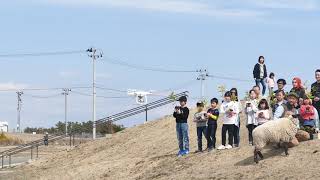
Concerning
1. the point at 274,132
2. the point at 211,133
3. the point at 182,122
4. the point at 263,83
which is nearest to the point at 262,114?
the point at 274,132

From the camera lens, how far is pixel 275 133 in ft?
53.4

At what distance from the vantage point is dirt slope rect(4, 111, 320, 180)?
53.2 feet

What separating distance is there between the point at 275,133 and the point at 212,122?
142 inches

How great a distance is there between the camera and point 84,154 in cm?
2998

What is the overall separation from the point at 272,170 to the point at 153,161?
6.09 metres

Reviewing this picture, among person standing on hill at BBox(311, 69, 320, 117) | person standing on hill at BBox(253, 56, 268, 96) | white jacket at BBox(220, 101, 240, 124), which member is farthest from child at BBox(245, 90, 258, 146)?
person standing on hill at BBox(253, 56, 268, 96)

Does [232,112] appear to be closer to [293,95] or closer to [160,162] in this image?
[293,95]

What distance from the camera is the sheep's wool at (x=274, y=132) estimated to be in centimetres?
1631

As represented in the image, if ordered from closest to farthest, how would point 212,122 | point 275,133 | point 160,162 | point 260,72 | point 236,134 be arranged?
1. point 275,133
2. point 236,134
3. point 212,122
4. point 160,162
5. point 260,72

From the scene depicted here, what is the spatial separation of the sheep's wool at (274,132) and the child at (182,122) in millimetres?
3989

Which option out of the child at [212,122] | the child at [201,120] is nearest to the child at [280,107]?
the child at [212,122]

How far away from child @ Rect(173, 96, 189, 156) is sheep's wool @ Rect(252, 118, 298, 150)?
399 cm

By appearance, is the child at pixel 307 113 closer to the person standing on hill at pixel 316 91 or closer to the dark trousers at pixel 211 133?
the person standing on hill at pixel 316 91

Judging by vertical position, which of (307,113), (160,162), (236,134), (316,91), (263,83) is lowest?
(160,162)
